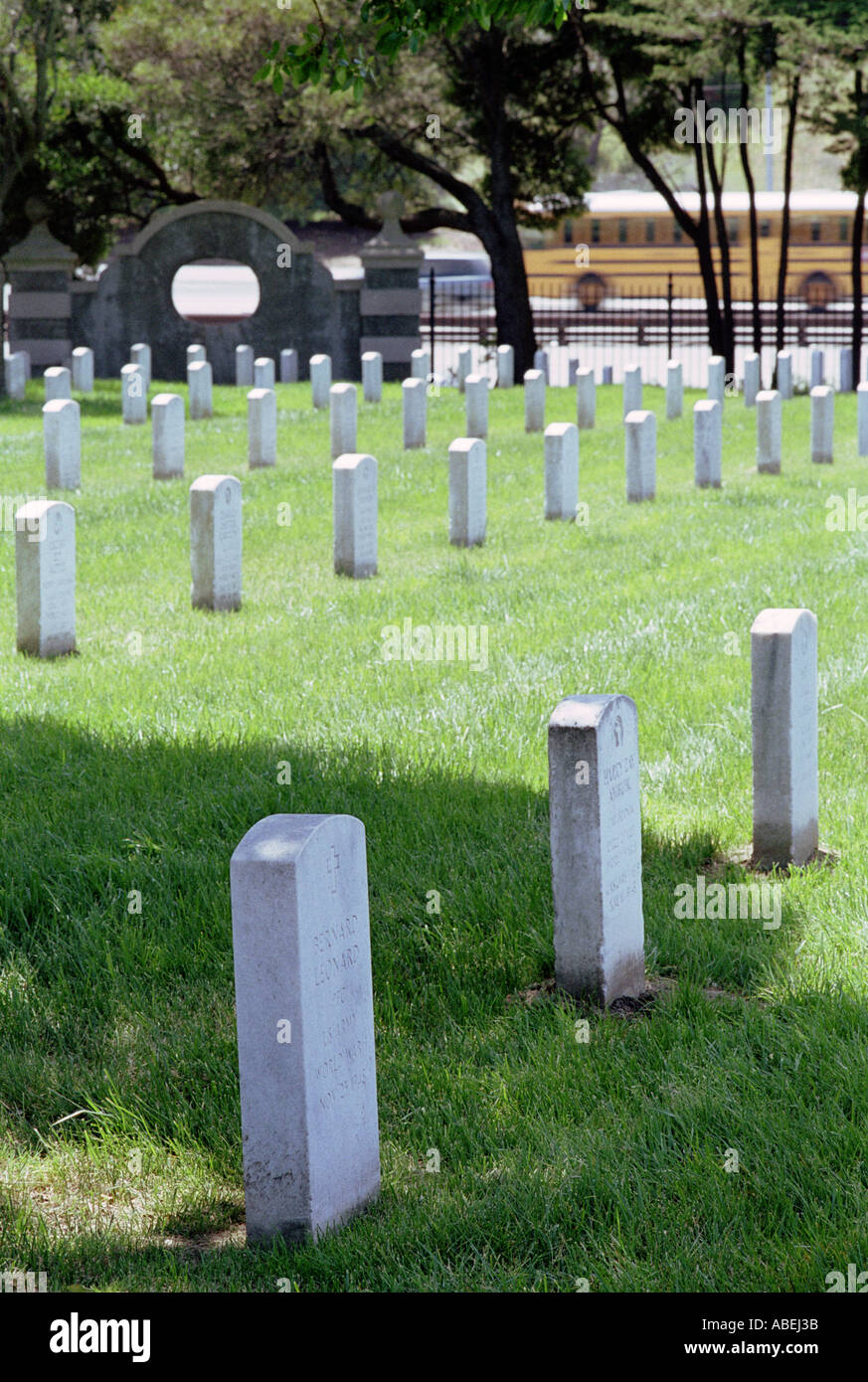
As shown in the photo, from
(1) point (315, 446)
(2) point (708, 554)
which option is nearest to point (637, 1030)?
(2) point (708, 554)

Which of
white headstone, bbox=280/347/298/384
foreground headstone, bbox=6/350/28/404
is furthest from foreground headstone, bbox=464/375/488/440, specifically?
white headstone, bbox=280/347/298/384

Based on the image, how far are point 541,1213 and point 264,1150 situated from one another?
632 mm

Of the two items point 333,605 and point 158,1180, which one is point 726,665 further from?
point 158,1180

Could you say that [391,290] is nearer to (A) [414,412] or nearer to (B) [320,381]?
(B) [320,381]

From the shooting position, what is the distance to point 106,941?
494 cm

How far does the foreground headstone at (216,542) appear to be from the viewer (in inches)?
385

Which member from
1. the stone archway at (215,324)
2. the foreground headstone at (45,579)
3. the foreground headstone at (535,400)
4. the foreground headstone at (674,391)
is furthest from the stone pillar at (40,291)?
the foreground headstone at (45,579)

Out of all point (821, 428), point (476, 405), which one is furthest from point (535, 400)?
point (821, 428)

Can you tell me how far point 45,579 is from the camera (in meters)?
8.56

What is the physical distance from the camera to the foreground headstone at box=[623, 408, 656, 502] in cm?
1419

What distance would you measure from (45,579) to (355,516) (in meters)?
2.88

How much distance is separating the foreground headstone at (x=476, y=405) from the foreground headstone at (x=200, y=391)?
3.78 m

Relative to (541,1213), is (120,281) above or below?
above

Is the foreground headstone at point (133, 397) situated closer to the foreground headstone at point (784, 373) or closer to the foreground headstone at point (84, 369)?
the foreground headstone at point (84, 369)
